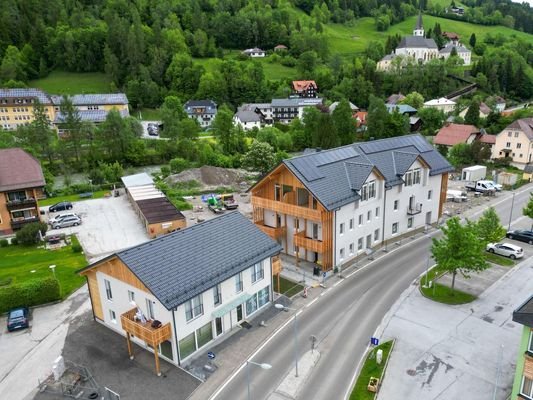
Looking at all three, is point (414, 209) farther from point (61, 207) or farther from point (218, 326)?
point (61, 207)

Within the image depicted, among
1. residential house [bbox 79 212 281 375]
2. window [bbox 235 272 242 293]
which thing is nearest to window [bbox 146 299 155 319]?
residential house [bbox 79 212 281 375]

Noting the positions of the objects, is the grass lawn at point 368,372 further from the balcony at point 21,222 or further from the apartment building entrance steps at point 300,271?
the balcony at point 21,222

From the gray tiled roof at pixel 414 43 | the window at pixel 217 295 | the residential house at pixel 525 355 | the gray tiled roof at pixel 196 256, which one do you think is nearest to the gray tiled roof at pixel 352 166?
the gray tiled roof at pixel 196 256

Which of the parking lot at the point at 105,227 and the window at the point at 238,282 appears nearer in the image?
the window at the point at 238,282

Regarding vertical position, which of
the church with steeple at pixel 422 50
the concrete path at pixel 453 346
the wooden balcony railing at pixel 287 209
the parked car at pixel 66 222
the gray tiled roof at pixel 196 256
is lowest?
the parked car at pixel 66 222

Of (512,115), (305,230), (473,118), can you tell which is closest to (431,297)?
(305,230)

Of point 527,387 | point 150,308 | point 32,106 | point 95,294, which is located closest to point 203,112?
point 32,106

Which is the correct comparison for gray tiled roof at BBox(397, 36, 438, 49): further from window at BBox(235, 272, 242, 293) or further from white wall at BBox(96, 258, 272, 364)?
window at BBox(235, 272, 242, 293)
